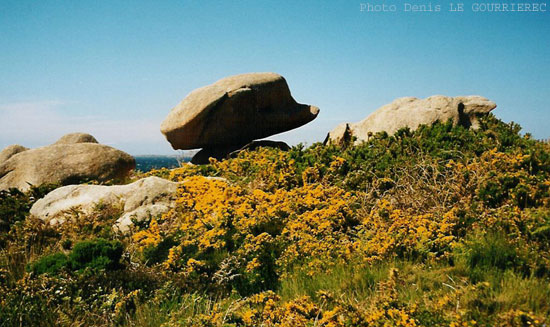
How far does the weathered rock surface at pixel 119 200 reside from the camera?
6.78 m

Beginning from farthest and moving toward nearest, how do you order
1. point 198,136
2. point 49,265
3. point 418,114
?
point 198,136, point 418,114, point 49,265

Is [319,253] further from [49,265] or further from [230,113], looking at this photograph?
[230,113]

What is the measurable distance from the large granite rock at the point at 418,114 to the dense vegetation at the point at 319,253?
119 inches

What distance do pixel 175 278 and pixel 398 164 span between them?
4.73 meters

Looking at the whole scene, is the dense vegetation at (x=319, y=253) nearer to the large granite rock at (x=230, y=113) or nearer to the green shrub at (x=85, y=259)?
the green shrub at (x=85, y=259)

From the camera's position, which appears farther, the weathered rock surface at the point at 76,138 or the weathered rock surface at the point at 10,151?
the weathered rock surface at the point at 76,138

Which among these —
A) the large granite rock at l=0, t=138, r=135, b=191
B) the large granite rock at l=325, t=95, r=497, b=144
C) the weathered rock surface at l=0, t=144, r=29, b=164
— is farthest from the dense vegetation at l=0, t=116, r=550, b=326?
the weathered rock surface at l=0, t=144, r=29, b=164

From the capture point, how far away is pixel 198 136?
1397cm

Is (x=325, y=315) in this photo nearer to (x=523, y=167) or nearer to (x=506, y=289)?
(x=506, y=289)

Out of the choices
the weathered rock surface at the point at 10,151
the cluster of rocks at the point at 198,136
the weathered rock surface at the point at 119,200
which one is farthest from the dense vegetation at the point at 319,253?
the weathered rock surface at the point at 10,151

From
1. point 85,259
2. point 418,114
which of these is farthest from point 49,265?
point 418,114

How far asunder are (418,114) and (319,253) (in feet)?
23.5

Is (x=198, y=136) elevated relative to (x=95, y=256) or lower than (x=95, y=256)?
elevated

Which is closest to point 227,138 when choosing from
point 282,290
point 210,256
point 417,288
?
point 210,256
